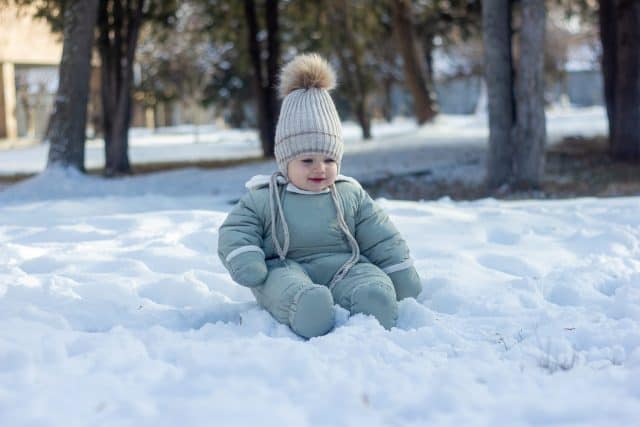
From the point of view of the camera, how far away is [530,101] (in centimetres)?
842

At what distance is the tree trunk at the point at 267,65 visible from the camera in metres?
14.2

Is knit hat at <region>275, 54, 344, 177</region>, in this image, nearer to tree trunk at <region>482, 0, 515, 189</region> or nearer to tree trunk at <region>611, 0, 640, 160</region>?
tree trunk at <region>482, 0, 515, 189</region>

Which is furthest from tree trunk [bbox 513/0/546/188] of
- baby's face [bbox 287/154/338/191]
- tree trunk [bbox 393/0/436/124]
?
tree trunk [bbox 393/0/436/124]

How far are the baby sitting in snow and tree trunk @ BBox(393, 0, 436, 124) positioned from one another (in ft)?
45.3

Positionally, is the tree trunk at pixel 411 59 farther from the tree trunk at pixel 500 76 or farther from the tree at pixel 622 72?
the tree trunk at pixel 500 76

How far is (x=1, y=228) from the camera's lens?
5738mm

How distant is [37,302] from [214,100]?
20338 millimetres

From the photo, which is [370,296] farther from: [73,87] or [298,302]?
[73,87]

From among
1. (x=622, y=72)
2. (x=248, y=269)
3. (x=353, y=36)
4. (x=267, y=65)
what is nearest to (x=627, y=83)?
(x=622, y=72)

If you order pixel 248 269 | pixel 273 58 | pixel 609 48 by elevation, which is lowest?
pixel 248 269

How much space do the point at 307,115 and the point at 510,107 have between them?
5392 millimetres

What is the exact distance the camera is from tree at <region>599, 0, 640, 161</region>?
10.9 m

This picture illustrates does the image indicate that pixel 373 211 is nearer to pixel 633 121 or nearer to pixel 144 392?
pixel 144 392

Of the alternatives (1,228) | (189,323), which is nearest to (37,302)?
(189,323)
